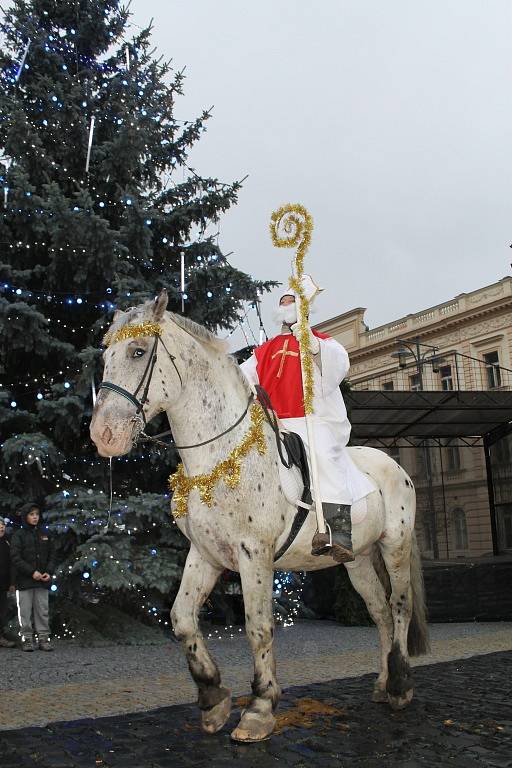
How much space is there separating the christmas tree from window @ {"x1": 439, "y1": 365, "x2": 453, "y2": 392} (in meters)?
26.1

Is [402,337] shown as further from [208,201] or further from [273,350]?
[273,350]

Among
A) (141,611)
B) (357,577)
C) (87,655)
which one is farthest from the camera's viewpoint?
(141,611)

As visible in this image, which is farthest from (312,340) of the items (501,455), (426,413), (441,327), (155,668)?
(441,327)

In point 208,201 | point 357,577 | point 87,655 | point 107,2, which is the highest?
point 107,2

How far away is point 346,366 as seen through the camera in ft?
17.3

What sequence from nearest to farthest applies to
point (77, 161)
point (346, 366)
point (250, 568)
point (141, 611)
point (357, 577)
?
point (250, 568), point (346, 366), point (357, 577), point (141, 611), point (77, 161)

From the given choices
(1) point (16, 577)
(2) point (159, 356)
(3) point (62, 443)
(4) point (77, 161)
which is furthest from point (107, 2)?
(2) point (159, 356)

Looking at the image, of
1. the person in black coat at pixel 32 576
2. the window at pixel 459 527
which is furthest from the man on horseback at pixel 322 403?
the window at pixel 459 527

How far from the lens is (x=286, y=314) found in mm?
5422

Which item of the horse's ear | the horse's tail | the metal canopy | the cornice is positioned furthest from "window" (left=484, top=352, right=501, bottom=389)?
the horse's ear

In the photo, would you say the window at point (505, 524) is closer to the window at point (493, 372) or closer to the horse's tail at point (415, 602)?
the window at point (493, 372)

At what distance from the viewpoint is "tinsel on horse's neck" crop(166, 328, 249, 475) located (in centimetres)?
456

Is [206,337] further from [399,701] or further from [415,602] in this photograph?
[415,602]

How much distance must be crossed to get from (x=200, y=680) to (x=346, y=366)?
7.62 feet
